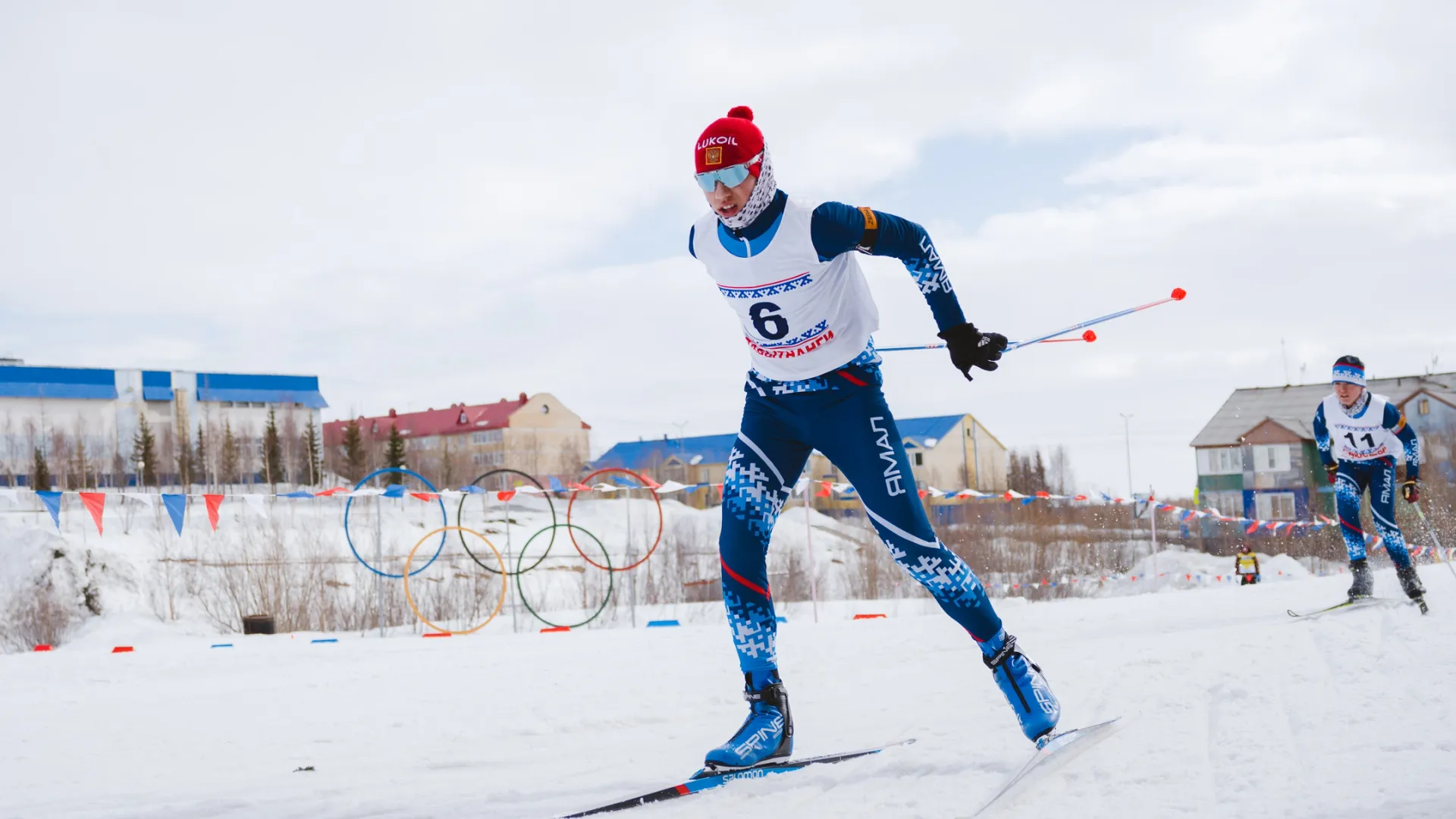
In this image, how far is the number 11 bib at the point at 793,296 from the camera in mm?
3148

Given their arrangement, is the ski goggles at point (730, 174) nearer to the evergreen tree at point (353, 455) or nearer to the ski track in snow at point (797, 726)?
the ski track in snow at point (797, 726)

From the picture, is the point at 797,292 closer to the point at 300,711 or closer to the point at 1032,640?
the point at 300,711

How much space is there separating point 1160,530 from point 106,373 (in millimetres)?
51634

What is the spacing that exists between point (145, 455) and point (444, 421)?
26.5 metres

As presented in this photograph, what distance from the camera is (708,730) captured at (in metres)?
4.19

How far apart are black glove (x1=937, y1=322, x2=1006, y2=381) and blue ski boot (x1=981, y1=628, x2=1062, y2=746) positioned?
801mm

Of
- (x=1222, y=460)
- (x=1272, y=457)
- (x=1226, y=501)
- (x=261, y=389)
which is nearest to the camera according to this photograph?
(x=1272, y=457)

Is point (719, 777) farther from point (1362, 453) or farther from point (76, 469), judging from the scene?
point (76, 469)

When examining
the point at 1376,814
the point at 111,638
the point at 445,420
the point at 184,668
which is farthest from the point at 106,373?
the point at 1376,814

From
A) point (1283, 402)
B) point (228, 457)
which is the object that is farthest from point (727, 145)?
point (228, 457)

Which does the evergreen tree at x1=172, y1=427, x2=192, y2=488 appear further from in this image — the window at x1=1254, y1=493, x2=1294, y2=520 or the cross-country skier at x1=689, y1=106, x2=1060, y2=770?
the cross-country skier at x1=689, y1=106, x2=1060, y2=770

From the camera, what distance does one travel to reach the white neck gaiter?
3164 mm

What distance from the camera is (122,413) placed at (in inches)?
2247

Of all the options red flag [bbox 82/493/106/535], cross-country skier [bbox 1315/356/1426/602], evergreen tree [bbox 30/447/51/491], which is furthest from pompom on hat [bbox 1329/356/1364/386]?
evergreen tree [bbox 30/447/51/491]
